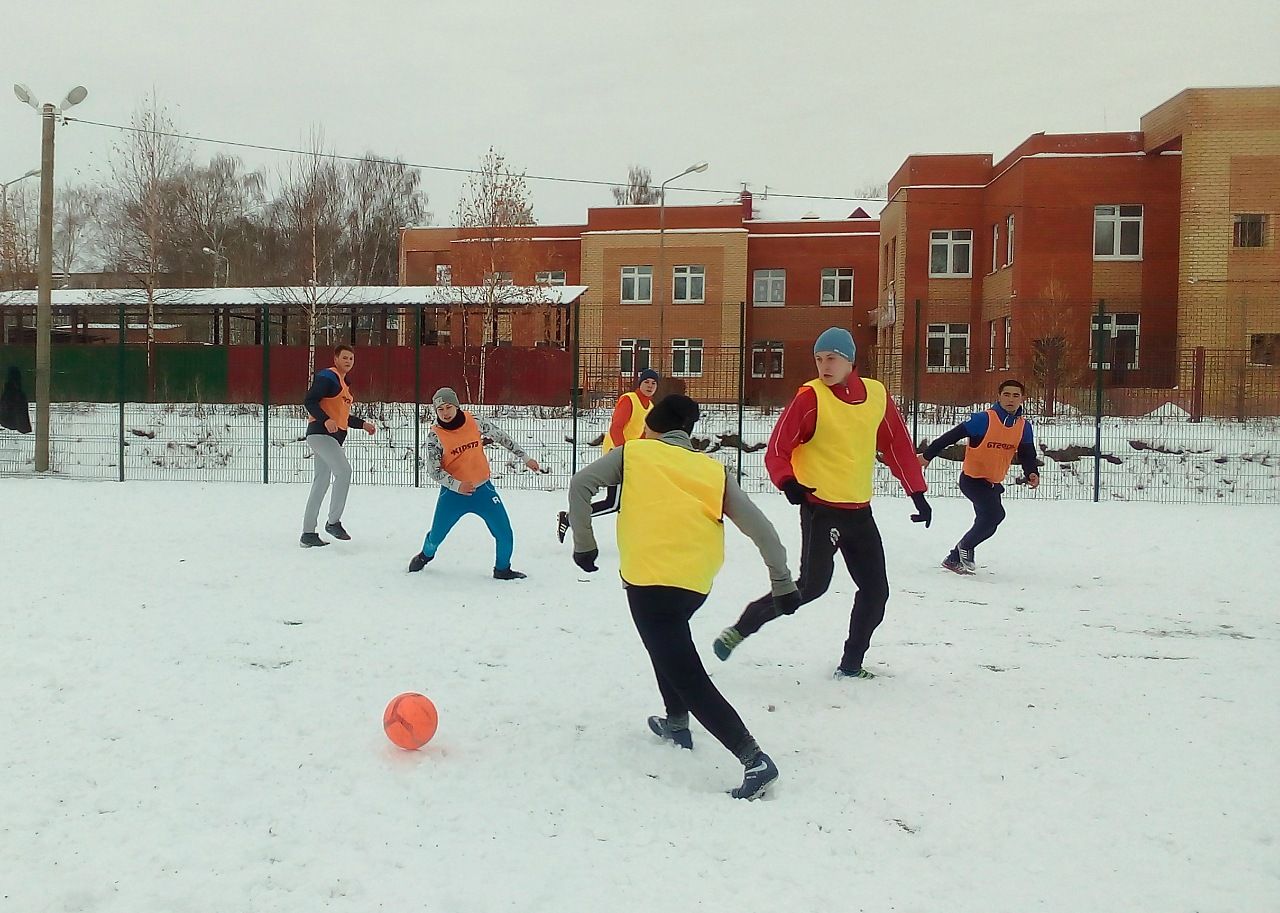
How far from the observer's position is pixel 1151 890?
364 cm

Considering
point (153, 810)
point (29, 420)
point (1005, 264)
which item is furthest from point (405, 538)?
point (1005, 264)

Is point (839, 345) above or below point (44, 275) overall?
below

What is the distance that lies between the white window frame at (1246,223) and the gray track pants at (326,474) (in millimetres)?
27027

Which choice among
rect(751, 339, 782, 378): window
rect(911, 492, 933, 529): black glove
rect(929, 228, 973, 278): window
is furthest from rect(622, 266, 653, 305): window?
rect(911, 492, 933, 529): black glove

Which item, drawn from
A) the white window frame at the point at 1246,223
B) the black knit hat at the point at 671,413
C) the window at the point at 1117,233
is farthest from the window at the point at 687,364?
the white window frame at the point at 1246,223

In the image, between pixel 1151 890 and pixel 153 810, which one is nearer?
pixel 1151 890

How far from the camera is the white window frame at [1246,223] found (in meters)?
29.2

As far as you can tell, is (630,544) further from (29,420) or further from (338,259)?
(338,259)

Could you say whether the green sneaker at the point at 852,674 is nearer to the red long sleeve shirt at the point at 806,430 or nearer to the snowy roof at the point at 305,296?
the red long sleeve shirt at the point at 806,430

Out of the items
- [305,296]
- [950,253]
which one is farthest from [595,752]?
[950,253]

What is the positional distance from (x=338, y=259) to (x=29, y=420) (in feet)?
134

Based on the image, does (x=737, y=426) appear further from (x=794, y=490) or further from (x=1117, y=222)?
(x=1117, y=222)

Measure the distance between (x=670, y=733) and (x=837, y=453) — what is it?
1.85 m

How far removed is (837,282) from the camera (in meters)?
43.8
